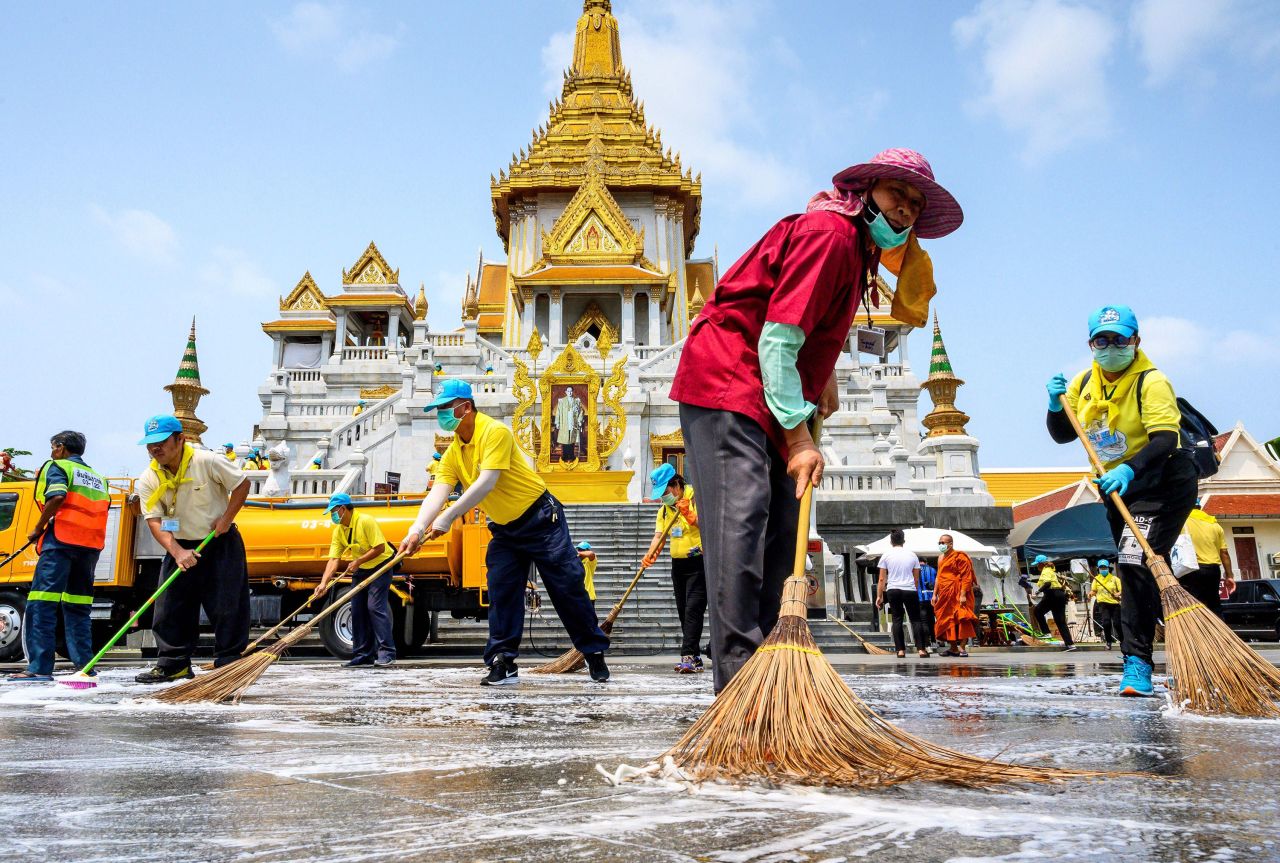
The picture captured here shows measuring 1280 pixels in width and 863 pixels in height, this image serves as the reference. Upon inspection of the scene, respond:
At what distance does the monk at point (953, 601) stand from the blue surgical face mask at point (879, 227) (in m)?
9.24

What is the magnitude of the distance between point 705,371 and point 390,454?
21397mm

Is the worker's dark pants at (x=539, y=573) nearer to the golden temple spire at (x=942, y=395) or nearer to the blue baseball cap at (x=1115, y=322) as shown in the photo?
the blue baseball cap at (x=1115, y=322)

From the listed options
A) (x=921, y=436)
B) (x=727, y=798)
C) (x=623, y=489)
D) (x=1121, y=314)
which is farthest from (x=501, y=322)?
(x=727, y=798)

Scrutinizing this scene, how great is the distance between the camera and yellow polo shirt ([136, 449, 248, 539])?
571 cm

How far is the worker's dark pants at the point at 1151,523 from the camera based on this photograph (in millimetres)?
4531

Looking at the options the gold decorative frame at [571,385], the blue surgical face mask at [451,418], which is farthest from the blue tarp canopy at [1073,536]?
the blue surgical face mask at [451,418]

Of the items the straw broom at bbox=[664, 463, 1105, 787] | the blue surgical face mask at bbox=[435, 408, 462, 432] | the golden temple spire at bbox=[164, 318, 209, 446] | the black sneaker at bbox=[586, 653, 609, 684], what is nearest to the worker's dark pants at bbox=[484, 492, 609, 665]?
the black sneaker at bbox=[586, 653, 609, 684]

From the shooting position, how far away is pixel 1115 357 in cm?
469

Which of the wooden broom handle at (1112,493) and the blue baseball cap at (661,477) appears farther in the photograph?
the blue baseball cap at (661,477)

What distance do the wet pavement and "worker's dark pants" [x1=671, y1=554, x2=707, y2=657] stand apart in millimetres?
4146

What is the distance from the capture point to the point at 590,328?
35.7 m

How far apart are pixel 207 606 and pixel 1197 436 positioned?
5.28 metres

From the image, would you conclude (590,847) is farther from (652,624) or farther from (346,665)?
(652,624)

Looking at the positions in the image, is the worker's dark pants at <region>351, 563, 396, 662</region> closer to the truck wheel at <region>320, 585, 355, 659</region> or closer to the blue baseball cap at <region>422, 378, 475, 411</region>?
the truck wheel at <region>320, 585, 355, 659</region>
